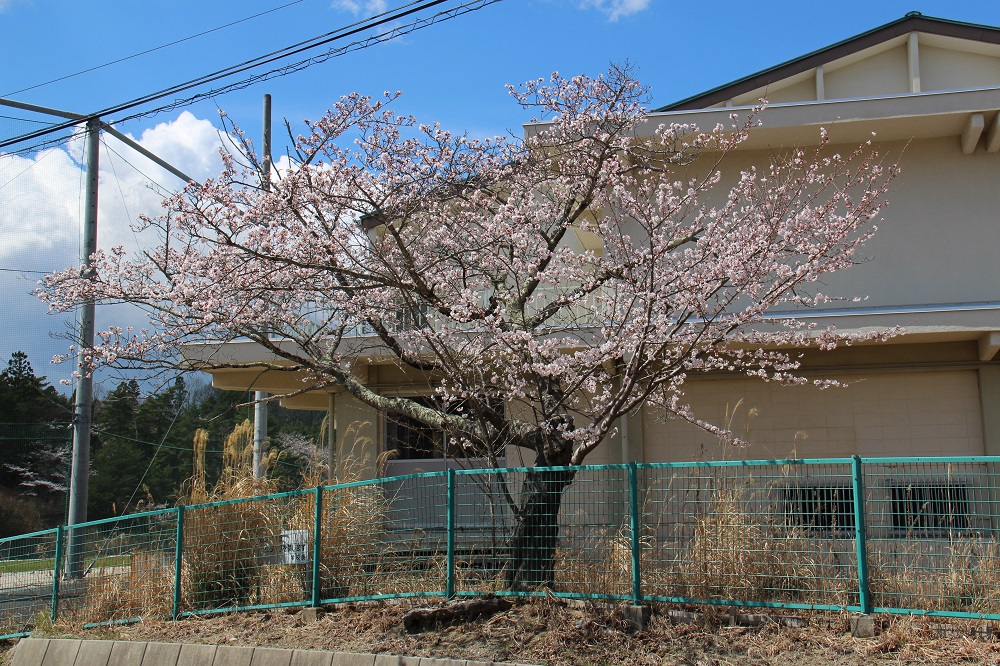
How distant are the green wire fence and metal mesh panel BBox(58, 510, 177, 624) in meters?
0.02

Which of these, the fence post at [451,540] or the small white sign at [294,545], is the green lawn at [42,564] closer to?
the small white sign at [294,545]

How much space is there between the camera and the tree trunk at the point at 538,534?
25.2 feet

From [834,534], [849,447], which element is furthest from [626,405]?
[849,447]

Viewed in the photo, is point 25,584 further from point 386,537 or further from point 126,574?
point 386,537

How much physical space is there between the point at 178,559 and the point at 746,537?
232 inches

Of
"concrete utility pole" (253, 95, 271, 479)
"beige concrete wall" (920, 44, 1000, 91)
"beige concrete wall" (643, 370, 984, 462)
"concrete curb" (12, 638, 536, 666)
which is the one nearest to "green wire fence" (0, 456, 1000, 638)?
"concrete curb" (12, 638, 536, 666)

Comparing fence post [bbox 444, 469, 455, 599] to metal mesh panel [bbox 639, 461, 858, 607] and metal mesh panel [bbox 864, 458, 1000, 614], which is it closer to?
metal mesh panel [bbox 639, 461, 858, 607]

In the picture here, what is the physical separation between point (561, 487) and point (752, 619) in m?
1.89

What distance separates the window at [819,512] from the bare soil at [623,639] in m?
0.67

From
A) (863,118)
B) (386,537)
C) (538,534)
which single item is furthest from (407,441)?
(863,118)

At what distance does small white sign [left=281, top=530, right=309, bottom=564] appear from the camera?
8.84m

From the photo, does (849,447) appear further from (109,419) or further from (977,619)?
(109,419)

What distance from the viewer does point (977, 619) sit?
6.39 metres

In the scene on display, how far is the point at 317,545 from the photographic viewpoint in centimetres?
854
